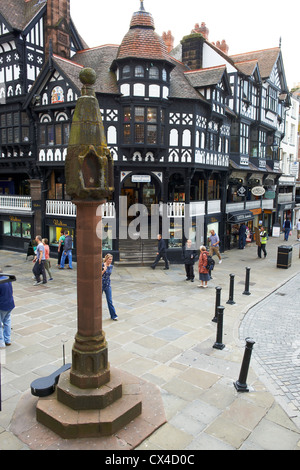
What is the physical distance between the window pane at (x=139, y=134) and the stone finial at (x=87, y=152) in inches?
472

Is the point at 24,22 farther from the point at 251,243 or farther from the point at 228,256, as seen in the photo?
the point at 251,243

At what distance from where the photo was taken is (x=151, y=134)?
17.4 metres

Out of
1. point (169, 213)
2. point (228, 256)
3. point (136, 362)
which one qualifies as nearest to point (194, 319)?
point (136, 362)

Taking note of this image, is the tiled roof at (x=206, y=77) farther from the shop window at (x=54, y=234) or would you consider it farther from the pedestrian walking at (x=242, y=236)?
the shop window at (x=54, y=234)

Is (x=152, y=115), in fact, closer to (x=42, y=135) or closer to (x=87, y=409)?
(x=42, y=135)

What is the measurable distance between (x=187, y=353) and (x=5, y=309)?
4078mm

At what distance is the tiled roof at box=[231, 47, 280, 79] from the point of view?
26922mm

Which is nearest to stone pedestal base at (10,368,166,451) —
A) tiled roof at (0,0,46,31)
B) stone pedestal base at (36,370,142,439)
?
stone pedestal base at (36,370,142,439)

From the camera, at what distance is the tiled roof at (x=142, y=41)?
16906mm

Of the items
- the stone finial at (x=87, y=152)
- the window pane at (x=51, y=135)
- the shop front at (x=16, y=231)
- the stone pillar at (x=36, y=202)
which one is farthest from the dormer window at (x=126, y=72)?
the stone finial at (x=87, y=152)

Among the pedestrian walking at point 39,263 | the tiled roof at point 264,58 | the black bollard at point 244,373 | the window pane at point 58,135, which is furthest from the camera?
the tiled roof at point 264,58

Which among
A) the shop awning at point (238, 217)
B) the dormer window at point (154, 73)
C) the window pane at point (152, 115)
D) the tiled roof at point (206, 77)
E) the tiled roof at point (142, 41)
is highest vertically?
the tiled roof at point (142, 41)

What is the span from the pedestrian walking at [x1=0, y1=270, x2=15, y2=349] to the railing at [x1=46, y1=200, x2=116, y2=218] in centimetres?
1027

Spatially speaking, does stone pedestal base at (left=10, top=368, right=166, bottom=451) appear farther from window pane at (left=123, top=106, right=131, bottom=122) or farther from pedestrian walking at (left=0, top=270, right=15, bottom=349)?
window pane at (left=123, top=106, right=131, bottom=122)
